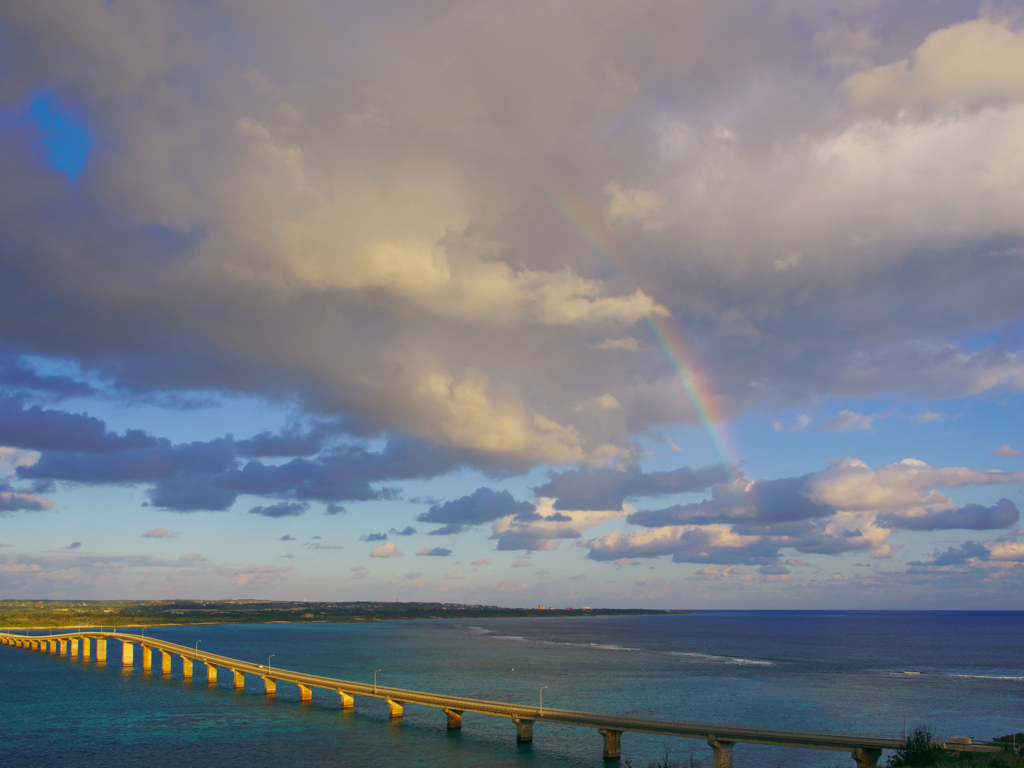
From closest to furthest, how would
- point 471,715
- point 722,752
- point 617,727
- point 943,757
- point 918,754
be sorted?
point 943,757, point 918,754, point 722,752, point 617,727, point 471,715

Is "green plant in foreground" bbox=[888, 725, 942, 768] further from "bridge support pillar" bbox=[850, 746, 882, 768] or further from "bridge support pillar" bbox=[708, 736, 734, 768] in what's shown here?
"bridge support pillar" bbox=[708, 736, 734, 768]

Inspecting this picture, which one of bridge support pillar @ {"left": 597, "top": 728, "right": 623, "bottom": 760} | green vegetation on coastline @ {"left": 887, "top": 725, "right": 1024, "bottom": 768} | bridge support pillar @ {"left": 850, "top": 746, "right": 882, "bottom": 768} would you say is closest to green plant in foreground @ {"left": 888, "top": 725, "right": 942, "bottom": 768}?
green vegetation on coastline @ {"left": 887, "top": 725, "right": 1024, "bottom": 768}

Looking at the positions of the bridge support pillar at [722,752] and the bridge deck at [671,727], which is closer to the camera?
the bridge deck at [671,727]

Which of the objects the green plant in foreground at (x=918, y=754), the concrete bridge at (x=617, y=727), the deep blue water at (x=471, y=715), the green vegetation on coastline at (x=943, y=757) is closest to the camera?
the green vegetation on coastline at (x=943, y=757)

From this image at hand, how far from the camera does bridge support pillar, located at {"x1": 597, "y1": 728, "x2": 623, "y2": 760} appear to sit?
215 feet

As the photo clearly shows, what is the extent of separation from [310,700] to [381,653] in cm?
8627

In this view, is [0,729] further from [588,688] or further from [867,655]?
[867,655]

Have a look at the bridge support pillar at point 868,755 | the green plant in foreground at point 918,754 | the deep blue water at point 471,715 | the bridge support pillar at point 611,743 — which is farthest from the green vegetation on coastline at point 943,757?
the bridge support pillar at point 611,743

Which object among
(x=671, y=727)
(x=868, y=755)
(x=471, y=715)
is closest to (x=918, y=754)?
(x=868, y=755)

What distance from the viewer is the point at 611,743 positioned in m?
65.7

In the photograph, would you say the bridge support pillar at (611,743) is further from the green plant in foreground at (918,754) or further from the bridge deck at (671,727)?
the green plant in foreground at (918,754)

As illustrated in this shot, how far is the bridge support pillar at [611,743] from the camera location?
6541cm

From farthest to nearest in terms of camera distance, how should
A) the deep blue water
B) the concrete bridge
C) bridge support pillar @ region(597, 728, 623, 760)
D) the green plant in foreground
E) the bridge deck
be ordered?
1. the deep blue water
2. bridge support pillar @ region(597, 728, 623, 760)
3. the concrete bridge
4. the bridge deck
5. the green plant in foreground

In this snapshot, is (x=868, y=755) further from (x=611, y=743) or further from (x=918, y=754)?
(x=611, y=743)
